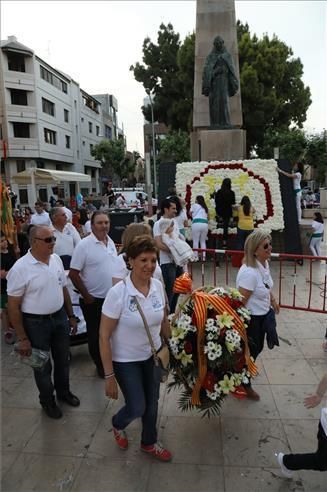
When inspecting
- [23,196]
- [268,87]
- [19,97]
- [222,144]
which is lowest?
[23,196]

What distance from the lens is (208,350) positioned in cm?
290

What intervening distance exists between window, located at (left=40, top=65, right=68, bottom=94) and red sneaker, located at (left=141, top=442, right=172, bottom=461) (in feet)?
132

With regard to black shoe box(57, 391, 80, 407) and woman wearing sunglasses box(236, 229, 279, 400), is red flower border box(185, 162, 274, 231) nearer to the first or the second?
woman wearing sunglasses box(236, 229, 279, 400)

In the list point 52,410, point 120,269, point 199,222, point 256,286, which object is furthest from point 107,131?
point 52,410

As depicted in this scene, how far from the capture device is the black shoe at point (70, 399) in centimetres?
376

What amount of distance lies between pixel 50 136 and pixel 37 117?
3.79 meters

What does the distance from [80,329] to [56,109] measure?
1590 inches

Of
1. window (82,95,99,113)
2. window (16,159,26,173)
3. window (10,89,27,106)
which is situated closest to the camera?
window (10,89,27,106)

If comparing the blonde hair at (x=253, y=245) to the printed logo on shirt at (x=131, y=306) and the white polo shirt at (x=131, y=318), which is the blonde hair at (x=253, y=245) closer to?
the white polo shirt at (x=131, y=318)

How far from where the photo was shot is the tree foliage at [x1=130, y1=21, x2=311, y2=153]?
Answer: 23188mm

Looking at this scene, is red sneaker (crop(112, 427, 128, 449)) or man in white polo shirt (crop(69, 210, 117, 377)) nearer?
red sneaker (crop(112, 427, 128, 449))

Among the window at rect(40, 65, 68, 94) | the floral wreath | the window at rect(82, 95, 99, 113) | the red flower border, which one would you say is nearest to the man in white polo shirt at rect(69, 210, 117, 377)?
the floral wreath

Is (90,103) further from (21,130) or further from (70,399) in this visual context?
(70,399)

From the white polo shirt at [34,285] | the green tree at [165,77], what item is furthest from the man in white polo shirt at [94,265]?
the green tree at [165,77]
